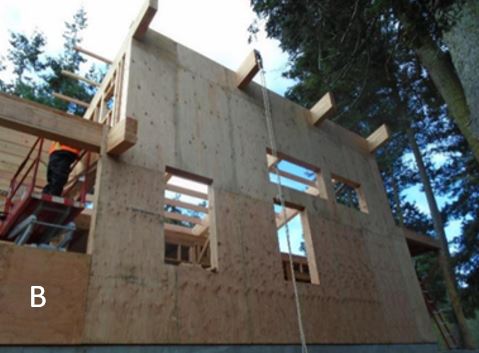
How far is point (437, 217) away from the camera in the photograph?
11.7m

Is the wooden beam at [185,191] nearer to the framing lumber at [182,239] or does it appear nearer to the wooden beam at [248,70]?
the framing lumber at [182,239]

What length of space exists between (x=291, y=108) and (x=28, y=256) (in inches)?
233

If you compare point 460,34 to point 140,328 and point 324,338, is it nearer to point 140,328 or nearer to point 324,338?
point 324,338

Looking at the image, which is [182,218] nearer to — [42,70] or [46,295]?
[46,295]

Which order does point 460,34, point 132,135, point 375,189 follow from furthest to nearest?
point 375,189 < point 460,34 < point 132,135

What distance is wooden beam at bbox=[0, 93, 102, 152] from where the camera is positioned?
3961 millimetres

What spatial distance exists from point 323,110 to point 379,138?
2226 millimetres

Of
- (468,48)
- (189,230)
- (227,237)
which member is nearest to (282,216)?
(189,230)

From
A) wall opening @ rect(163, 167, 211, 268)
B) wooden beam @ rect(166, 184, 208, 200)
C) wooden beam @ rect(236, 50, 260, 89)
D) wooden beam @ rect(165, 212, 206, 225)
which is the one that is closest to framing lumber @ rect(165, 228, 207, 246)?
wall opening @ rect(163, 167, 211, 268)

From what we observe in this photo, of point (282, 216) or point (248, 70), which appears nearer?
point (248, 70)

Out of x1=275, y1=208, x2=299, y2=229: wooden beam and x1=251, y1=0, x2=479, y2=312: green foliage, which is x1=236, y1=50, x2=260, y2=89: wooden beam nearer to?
x1=251, y1=0, x2=479, y2=312: green foliage

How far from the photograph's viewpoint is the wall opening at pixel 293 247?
20.8 ft

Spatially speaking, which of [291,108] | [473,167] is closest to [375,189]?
[291,108]

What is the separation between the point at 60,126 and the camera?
4234mm
